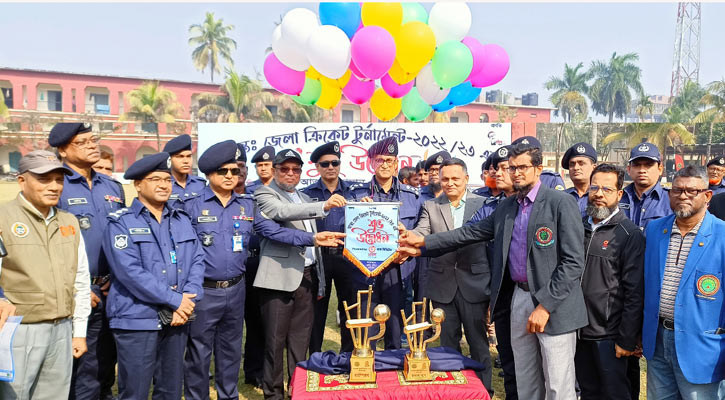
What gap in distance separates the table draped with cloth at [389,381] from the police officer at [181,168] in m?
2.08

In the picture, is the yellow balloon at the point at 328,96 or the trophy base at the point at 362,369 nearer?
the trophy base at the point at 362,369

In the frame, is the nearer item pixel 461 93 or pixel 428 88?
pixel 428 88

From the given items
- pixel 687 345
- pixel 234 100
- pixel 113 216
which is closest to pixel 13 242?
pixel 113 216

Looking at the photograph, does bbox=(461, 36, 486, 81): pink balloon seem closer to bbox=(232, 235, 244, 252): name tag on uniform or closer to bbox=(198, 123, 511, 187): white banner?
bbox=(198, 123, 511, 187): white banner

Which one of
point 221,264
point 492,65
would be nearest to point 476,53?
point 492,65

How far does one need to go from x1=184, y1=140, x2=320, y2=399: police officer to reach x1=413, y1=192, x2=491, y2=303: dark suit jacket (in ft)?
3.67

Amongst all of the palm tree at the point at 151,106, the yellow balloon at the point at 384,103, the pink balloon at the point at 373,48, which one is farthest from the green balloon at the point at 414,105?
the palm tree at the point at 151,106

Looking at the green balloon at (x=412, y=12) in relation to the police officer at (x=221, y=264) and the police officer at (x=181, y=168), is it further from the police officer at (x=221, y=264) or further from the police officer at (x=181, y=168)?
the police officer at (x=221, y=264)

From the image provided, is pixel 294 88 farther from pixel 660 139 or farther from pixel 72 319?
pixel 660 139

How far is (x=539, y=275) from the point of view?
357cm

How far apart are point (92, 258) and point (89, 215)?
341mm

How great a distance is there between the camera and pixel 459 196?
4.66m

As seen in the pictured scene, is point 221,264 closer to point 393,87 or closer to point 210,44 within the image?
point 393,87

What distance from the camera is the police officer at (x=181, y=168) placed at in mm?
4910
